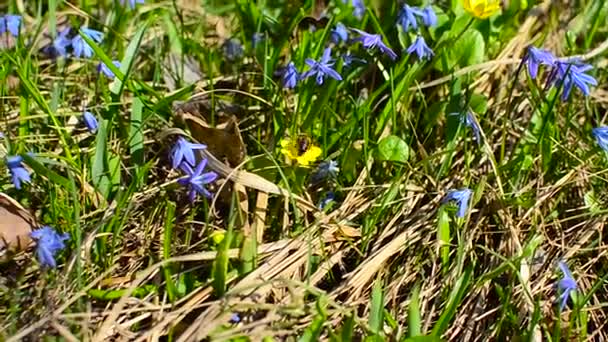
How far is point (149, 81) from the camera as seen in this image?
8.50ft

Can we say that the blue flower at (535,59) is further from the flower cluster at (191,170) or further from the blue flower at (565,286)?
the flower cluster at (191,170)

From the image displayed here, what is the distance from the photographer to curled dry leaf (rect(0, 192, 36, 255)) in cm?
203

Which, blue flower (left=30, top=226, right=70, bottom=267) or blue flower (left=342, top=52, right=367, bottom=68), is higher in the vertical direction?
blue flower (left=342, top=52, right=367, bottom=68)

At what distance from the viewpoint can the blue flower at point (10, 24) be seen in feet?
7.95

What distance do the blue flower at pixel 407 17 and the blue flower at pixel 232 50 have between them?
17.9 inches

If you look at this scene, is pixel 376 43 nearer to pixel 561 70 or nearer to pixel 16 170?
pixel 561 70

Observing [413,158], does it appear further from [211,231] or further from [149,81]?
[149,81]

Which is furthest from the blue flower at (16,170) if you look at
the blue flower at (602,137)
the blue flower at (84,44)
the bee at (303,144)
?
the blue flower at (602,137)

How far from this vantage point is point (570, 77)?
2.23 m

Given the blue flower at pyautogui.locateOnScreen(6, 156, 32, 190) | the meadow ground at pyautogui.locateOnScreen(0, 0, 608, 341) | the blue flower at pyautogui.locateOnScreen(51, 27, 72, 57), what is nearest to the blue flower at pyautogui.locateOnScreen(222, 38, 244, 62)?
the meadow ground at pyautogui.locateOnScreen(0, 0, 608, 341)

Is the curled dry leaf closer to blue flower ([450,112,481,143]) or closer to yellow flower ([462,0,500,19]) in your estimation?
blue flower ([450,112,481,143])

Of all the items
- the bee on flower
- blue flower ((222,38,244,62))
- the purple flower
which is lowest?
the bee on flower

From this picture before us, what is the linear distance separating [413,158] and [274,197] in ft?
1.21

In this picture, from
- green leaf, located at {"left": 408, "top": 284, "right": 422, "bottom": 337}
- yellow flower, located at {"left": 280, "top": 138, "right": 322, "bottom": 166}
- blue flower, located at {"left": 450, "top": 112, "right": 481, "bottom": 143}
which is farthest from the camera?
blue flower, located at {"left": 450, "top": 112, "right": 481, "bottom": 143}
